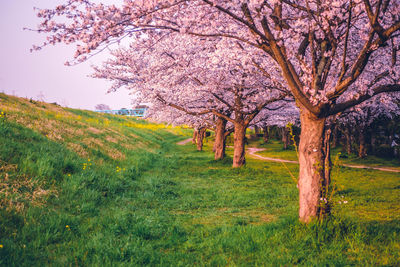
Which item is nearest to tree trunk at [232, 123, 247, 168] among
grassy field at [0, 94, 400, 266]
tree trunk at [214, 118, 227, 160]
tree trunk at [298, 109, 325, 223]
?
tree trunk at [214, 118, 227, 160]

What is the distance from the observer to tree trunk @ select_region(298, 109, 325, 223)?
651 centimetres

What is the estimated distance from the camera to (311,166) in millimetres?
6586

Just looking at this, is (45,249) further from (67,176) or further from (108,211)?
(67,176)

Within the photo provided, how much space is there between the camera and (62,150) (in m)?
11.2

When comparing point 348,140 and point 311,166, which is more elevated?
point 348,140

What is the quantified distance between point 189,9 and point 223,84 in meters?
9.43

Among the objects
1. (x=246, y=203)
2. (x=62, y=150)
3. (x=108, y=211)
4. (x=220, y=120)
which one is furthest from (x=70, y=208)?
(x=220, y=120)

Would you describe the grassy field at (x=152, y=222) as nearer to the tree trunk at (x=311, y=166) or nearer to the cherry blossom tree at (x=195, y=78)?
the tree trunk at (x=311, y=166)

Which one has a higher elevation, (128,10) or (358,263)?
(128,10)

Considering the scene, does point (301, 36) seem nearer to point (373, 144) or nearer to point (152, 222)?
point (152, 222)

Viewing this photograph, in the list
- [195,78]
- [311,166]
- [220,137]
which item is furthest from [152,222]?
[220,137]

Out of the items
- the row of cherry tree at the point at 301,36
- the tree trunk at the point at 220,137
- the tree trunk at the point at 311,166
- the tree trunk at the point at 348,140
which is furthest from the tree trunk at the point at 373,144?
the tree trunk at the point at 311,166

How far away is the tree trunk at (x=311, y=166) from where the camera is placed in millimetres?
6512

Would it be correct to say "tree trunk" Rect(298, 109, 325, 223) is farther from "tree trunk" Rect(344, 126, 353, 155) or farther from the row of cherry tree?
"tree trunk" Rect(344, 126, 353, 155)
